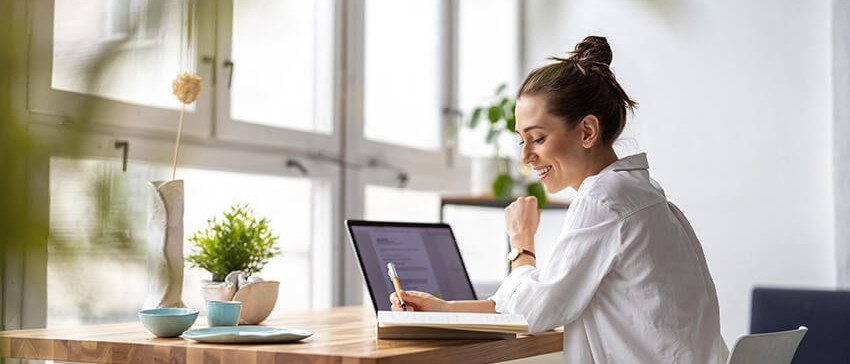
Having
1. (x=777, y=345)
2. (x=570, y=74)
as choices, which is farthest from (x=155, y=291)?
(x=777, y=345)

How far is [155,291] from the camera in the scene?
1.65 m

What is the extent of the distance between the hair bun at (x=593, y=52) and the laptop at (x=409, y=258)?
558 mm

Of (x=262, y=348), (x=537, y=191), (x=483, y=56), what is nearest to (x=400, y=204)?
(x=537, y=191)

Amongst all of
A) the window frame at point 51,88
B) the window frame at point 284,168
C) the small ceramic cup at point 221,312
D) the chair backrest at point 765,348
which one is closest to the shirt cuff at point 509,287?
the chair backrest at point 765,348

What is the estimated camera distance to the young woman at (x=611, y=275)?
130 cm

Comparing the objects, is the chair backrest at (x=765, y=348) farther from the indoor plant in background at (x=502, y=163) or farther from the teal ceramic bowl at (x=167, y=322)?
the indoor plant in background at (x=502, y=163)

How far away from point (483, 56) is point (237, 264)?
7.01 ft

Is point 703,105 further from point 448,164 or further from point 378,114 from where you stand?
point 378,114

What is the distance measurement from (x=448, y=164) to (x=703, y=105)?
1.02 metres

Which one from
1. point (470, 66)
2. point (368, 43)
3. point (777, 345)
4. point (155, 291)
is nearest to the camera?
point (777, 345)

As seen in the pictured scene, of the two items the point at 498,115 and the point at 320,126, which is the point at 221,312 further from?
the point at 498,115

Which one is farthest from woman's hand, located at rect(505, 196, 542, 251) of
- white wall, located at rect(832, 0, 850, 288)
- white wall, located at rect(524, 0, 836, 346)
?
white wall, located at rect(832, 0, 850, 288)

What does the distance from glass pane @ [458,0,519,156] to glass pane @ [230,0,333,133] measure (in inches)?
33.2

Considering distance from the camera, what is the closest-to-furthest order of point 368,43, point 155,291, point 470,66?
point 155,291 → point 368,43 → point 470,66
